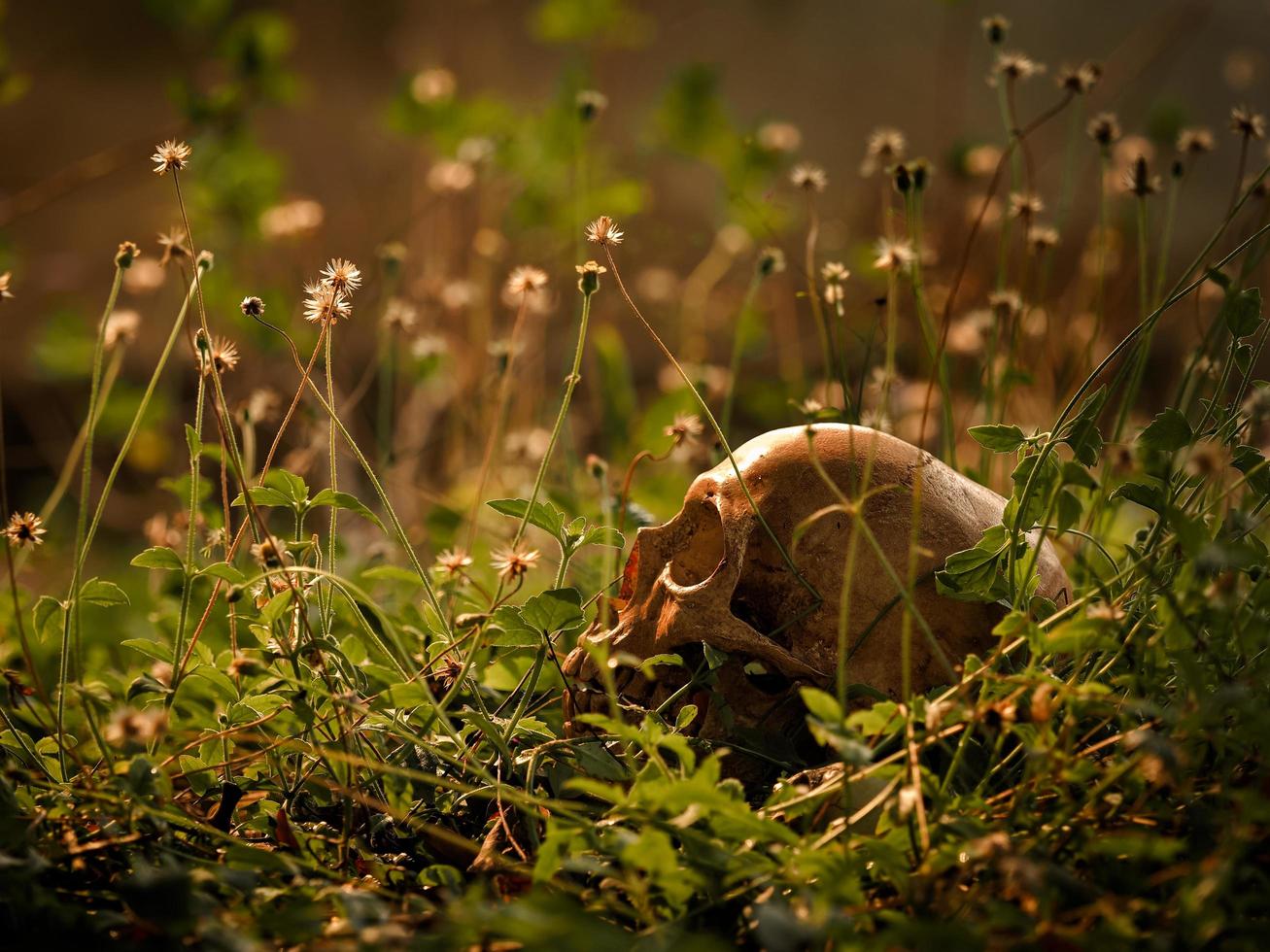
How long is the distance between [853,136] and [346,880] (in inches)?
117

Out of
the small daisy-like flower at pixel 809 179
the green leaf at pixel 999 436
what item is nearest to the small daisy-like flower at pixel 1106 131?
the small daisy-like flower at pixel 809 179

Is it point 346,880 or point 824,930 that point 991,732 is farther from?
point 346,880

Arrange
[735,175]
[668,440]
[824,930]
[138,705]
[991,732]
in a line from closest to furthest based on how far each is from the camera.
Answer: [824,930] < [991,732] < [138,705] < [668,440] < [735,175]

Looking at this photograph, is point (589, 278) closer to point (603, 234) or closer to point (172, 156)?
point (603, 234)

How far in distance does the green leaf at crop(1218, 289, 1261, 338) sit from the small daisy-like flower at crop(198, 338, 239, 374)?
61 cm

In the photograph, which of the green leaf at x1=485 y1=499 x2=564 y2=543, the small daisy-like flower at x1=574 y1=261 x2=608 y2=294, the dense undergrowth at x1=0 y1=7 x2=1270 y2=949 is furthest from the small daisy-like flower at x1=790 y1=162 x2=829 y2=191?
the green leaf at x1=485 y1=499 x2=564 y2=543

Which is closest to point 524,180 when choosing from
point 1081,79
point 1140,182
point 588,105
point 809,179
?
point 588,105

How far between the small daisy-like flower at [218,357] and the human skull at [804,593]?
31 centimetres

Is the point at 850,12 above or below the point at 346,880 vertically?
above

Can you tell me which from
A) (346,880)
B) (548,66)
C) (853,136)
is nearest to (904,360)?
(853,136)

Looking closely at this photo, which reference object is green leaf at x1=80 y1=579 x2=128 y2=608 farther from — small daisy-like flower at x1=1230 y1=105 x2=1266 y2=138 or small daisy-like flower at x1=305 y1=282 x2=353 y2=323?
small daisy-like flower at x1=1230 y1=105 x2=1266 y2=138

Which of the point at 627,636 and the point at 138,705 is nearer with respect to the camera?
the point at 627,636

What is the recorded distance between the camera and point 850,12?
3096 mm

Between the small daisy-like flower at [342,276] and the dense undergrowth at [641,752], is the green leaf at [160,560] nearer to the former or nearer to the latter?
the dense undergrowth at [641,752]
